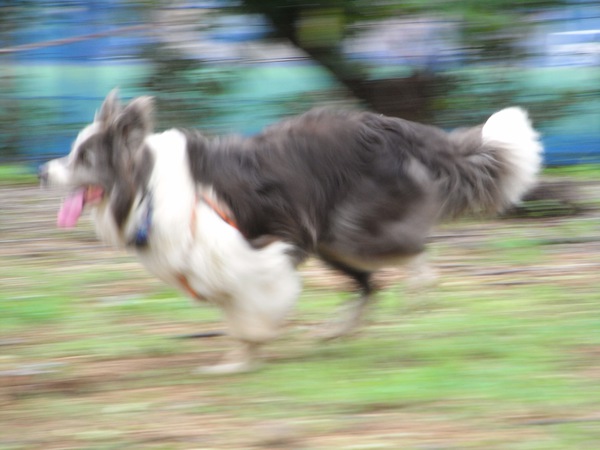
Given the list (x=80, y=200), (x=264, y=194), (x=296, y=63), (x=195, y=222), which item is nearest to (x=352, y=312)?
(x=264, y=194)

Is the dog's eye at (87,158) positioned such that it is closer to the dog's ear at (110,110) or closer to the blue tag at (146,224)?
the dog's ear at (110,110)

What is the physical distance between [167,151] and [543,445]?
83.5 inches

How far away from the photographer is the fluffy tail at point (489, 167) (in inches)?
198

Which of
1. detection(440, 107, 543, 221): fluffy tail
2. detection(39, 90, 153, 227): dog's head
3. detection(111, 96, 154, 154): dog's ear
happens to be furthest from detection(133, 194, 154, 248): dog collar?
detection(440, 107, 543, 221): fluffy tail

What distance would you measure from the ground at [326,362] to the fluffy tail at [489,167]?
13.4 inches

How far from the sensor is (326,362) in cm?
487

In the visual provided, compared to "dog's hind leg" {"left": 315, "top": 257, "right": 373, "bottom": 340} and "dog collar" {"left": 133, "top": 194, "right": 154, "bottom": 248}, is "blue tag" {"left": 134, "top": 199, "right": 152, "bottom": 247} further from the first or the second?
"dog's hind leg" {"left": 315, "top": 257, "right": 373, "bottom": 340}

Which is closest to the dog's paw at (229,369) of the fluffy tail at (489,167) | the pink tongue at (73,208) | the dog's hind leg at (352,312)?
the dog's hind leg at (352,312)

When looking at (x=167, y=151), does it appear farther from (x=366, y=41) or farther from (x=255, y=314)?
(x=366, y=41)

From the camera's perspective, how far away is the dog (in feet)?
15.2

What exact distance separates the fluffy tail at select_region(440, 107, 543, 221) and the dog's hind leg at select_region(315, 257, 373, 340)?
0.57 metres

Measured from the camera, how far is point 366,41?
28.0 feet

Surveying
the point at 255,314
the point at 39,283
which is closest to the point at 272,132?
the point at 255,314

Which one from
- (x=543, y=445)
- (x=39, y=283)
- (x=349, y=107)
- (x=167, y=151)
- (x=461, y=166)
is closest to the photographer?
(x=543, y=445)
